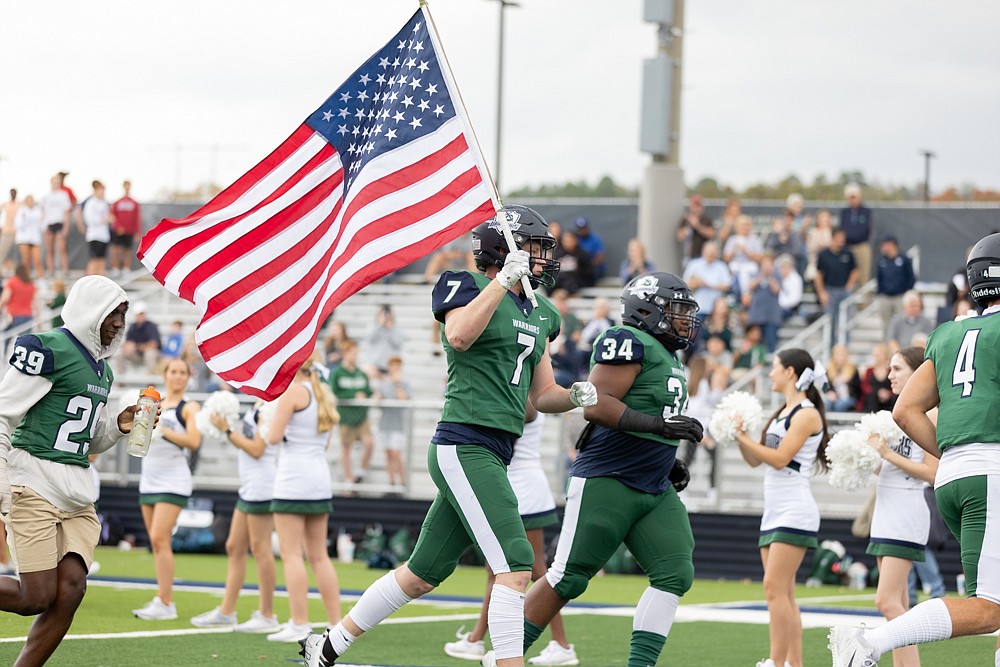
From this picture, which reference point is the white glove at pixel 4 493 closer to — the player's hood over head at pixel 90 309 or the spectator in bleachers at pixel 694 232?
the player's hood over head at pixel 90 309

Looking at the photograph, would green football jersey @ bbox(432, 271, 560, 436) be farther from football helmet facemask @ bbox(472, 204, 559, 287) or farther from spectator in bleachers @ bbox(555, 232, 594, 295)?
spectator in bleachers @ bbox(555, 232, 594, 295)

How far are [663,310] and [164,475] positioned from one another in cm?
524

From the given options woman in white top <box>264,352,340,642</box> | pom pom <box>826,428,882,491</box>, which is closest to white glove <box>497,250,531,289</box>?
pom pom <box>826,428,882,491</box>

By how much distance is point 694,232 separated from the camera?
73.0ft

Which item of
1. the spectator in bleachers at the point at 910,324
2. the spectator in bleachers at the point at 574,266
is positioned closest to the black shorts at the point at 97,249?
the spectator in bleachers at the point at 574,266

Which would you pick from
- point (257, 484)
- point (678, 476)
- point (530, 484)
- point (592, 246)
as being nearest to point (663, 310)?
point (678, 476)

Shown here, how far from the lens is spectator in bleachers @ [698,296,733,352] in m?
19.8

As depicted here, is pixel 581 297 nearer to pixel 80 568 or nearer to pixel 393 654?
pixel 393 654

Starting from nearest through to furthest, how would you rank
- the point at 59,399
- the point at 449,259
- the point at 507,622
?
the point at 507,622 → the point at 59,399 → the point at 449,259

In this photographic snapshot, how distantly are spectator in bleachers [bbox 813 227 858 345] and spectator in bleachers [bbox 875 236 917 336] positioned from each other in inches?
19.1

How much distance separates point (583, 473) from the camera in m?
7.76

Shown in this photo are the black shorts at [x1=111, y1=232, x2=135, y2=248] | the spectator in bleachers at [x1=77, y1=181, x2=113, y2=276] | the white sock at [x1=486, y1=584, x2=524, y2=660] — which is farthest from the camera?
the black shorts at [x1=111, y1=232, x2=135, y2=248]

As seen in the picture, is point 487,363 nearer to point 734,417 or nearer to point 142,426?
point 142,426

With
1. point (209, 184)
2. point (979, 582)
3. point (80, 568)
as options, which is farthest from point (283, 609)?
point (209, 184)
